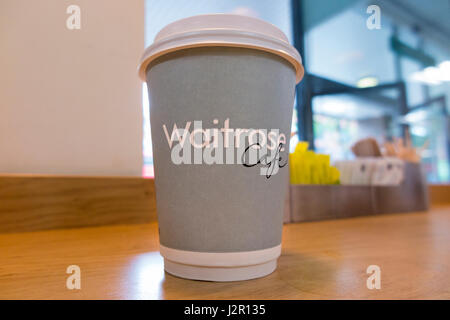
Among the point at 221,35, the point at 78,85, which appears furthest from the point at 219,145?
the point at 78,85

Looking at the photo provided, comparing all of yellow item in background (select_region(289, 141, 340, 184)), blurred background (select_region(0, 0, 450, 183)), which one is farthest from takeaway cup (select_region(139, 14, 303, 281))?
yellow item in background (select_region(289, 141, 340, 184))

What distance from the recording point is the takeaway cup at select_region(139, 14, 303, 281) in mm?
321

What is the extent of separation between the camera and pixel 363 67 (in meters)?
2.73

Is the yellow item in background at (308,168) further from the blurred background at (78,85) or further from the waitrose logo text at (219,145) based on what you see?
the waitrose logo text at (219,145)

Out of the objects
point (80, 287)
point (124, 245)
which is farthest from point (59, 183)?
point (80, 287)

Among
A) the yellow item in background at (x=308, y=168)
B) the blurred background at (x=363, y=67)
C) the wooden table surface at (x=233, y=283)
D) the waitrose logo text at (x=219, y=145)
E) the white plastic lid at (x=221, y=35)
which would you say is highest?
the blurred background at (x=363, y=67)

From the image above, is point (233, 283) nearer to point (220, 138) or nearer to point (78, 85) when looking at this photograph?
point (220, 138)

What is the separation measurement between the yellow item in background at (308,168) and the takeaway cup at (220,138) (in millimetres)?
642

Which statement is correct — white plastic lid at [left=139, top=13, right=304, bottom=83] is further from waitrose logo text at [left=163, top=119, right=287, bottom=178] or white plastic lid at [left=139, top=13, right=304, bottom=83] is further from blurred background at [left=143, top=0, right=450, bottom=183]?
blurred background at [left=143, top=0, right=450, bottom=183]

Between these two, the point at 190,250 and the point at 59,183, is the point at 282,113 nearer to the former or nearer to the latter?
the point at 190,250

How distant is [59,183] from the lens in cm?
77

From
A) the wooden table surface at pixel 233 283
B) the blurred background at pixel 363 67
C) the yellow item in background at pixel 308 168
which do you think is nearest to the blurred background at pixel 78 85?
the yellow item in background at pixel 308 168

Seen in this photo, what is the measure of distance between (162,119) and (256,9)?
149cm

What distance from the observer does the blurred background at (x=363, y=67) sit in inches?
81.7
